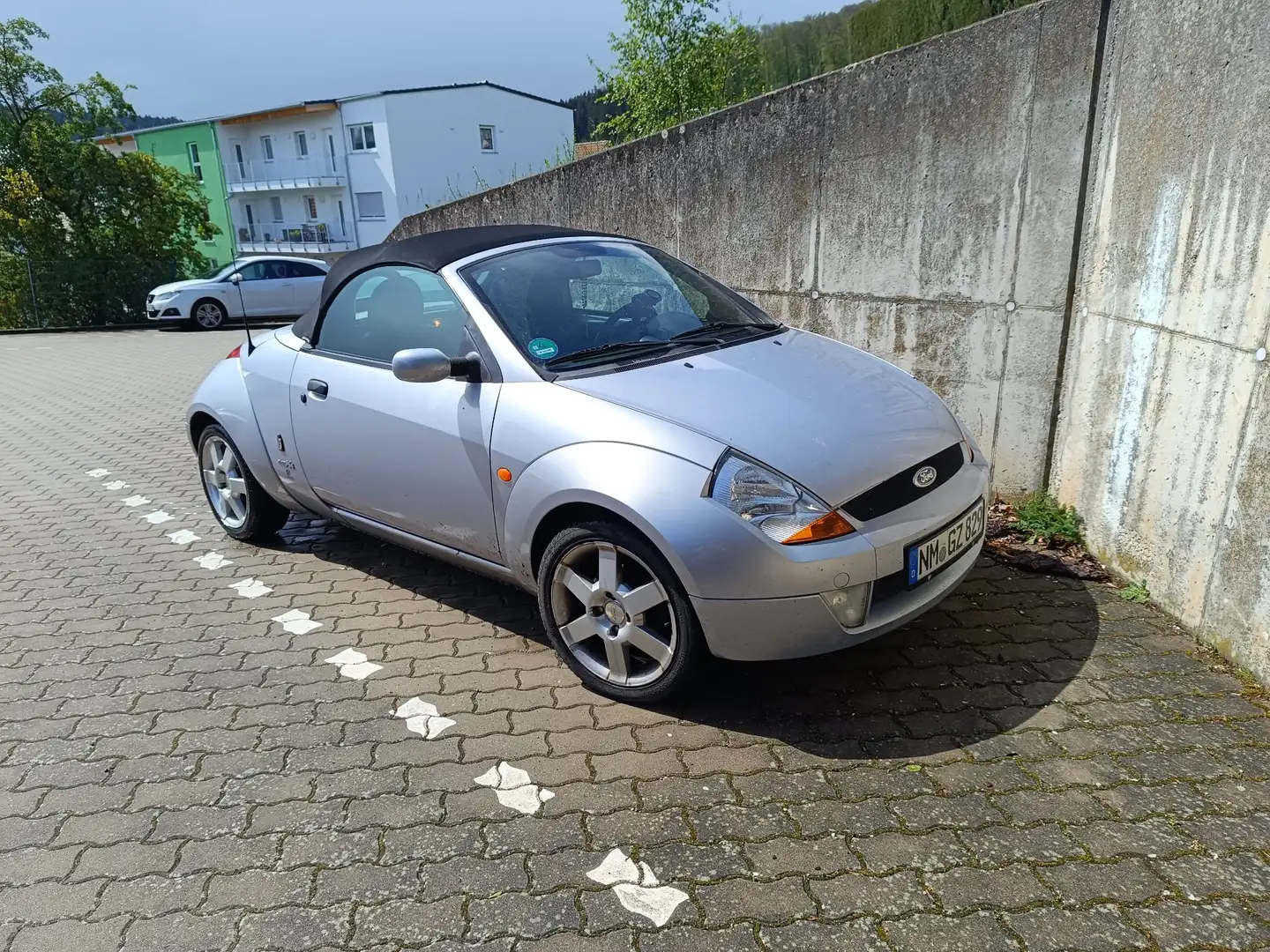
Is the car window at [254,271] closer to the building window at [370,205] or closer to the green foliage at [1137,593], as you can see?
the green foliage at [1137,593]

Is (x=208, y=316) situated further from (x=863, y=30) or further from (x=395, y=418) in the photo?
(x=395, y=418)

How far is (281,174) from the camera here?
168ft

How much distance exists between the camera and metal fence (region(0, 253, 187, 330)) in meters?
21.8

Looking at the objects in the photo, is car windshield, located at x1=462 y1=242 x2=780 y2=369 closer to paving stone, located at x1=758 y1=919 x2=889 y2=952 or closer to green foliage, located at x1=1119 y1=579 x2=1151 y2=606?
green foliage, located at x1=1119 y1=579 x2=1151 y2=606

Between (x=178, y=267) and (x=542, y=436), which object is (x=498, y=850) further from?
(x=178, y=267)

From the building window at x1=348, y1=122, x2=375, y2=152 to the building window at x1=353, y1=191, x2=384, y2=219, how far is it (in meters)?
2.29

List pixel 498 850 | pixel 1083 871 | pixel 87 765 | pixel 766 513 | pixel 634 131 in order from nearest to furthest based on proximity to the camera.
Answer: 1. pixel 1083 871
2. pixel 498 850
3. pixel 766 513
4. pixel 87 765
5. pixel 634 131

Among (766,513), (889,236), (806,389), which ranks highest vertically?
(889,236)

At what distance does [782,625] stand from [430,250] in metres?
2.38

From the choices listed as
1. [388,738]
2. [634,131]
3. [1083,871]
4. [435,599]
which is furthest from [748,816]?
[634,131]

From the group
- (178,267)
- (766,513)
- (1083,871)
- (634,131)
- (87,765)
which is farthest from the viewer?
(178,267)

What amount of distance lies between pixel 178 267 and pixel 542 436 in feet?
80.4

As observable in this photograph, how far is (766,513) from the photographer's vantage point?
2848 mm

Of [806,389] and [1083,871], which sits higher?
[806,389]
